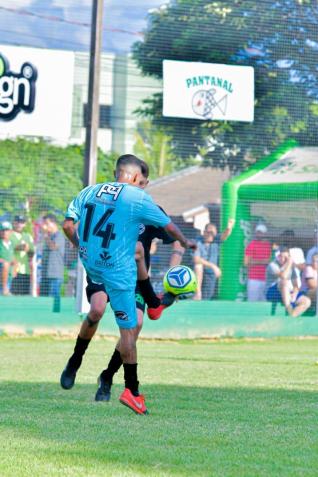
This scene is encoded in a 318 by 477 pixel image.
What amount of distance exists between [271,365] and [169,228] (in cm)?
541

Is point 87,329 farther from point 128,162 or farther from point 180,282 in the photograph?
point 128,162

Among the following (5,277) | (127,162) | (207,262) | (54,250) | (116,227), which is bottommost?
(5,277)

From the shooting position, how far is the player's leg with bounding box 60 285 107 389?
8.66 meters

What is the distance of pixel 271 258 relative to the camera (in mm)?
18391

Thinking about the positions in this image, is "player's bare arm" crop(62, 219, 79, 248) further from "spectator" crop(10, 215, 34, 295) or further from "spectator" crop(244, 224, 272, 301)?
"spectator" crop(244, 224, 272, 301)

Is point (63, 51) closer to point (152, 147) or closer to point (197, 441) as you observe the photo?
point (152, 147)

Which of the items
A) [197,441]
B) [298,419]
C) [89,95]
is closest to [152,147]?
[89,95]

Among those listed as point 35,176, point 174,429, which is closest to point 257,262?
point 35,176

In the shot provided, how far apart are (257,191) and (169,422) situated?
1162cm

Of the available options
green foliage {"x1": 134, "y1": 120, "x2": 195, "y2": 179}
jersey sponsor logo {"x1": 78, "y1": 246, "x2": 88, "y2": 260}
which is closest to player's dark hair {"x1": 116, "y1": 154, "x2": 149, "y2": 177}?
jersey sponsor logo {"x1": 78, "y1": 246, "x2": 88, "y2": 260}

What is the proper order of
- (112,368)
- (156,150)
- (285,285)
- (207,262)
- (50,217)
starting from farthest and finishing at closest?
1. (285,285)
2. (156,150)
3. (207,262)
4. (50,217)
5. (112,368)

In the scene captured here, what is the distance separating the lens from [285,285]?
18.5 meters

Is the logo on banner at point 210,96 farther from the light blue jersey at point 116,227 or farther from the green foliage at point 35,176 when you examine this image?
the light blue jersey at point 116,227

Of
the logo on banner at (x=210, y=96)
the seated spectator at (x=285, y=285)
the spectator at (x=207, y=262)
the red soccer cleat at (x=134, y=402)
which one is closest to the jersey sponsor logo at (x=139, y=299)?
the red soccer cleat at (x=134, y=402)
